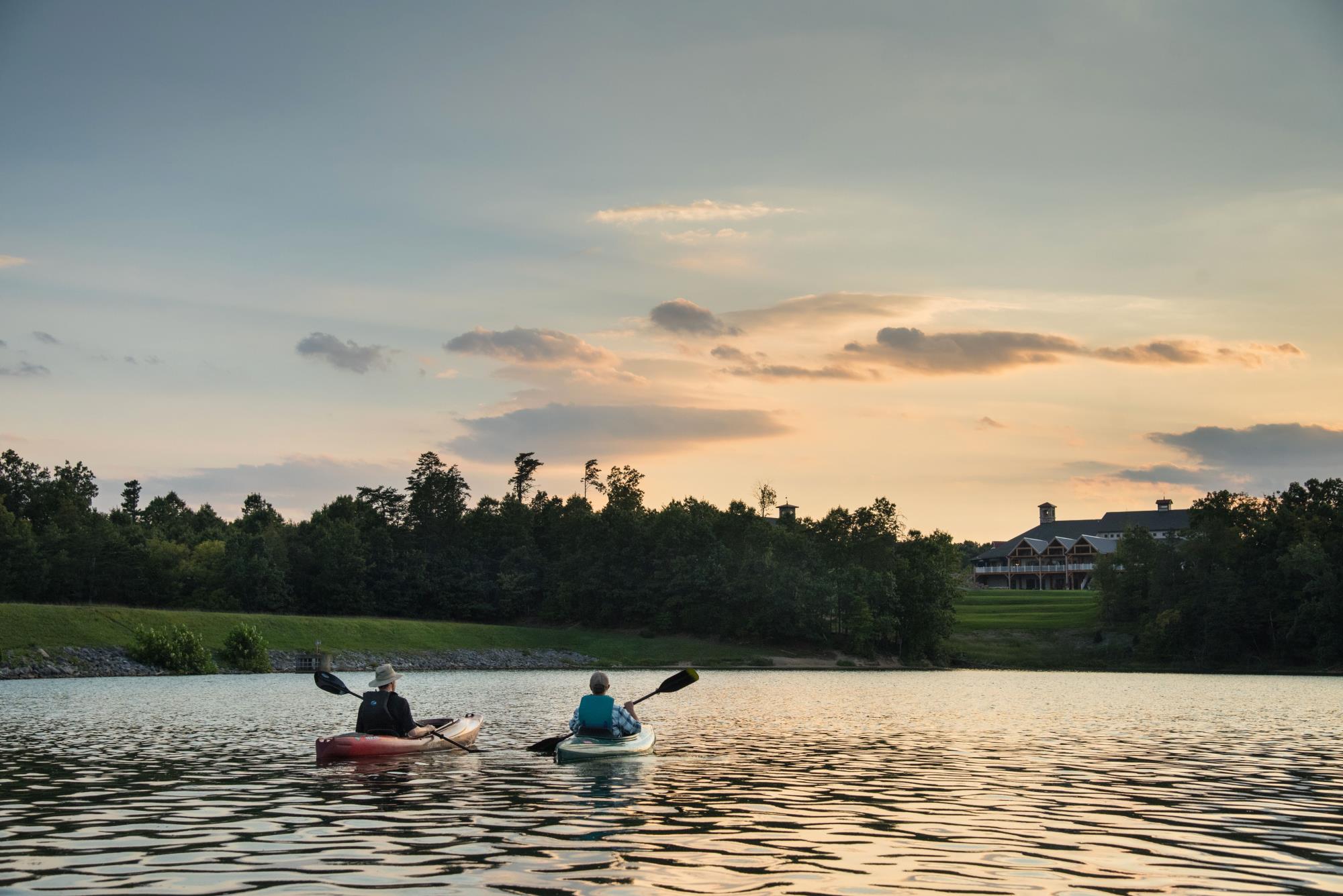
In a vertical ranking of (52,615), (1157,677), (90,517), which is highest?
(90,517)

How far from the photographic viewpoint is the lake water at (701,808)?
1422cm

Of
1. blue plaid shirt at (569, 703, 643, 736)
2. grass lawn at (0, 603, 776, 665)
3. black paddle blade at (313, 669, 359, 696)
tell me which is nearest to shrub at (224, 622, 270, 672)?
grass lawn at (0, 603, 776, 665)

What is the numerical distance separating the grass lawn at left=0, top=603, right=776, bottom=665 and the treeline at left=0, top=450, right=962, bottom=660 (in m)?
7.42

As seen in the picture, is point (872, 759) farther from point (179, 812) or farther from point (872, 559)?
point (872, 559)

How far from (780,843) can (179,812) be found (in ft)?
33.5

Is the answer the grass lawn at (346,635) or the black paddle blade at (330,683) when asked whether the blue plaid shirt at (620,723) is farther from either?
the grass lawn at (346,635)

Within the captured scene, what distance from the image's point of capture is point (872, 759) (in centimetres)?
2845

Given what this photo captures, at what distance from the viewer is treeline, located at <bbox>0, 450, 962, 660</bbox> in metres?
125

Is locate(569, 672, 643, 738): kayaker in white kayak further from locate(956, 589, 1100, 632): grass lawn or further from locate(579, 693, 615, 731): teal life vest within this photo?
locate(956, 589, 1100, 632): grass lawn

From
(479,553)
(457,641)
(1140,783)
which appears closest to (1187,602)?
(457,641)

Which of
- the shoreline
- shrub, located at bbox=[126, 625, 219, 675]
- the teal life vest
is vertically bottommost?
the shoreline

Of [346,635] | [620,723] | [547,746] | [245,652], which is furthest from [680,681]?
[346,635]

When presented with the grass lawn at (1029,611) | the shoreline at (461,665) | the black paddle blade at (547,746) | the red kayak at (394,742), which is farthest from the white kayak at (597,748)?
Answer: the grass lawn at (1029,611)

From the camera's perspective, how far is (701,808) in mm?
20172
